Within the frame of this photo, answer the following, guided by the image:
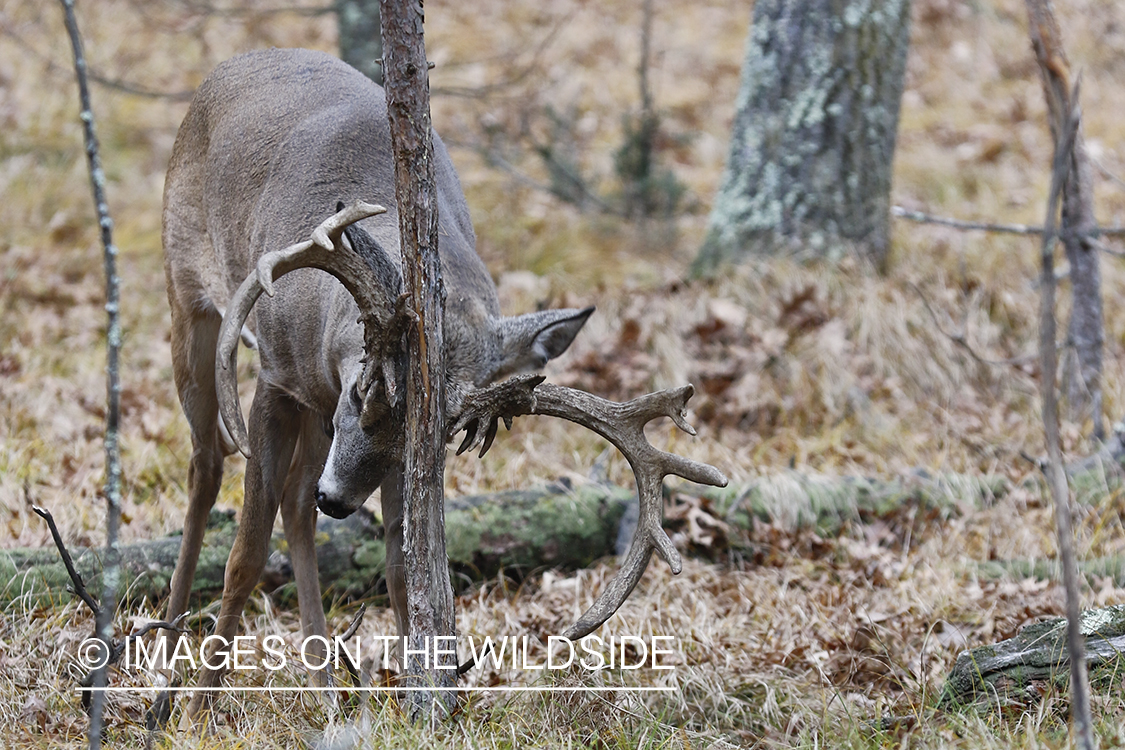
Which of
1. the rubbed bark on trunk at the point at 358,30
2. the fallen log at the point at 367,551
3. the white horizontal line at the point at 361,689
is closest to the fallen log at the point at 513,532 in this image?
the fallen log at the point at 367,551

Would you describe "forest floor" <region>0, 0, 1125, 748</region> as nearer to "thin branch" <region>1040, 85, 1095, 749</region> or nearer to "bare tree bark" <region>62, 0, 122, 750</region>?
"bare tree bark" <region>62, 0, 122, 750</region>

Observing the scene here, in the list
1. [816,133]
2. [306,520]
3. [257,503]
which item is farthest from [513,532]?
[816,133]

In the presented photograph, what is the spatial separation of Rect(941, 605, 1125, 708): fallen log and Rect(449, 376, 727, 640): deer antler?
0.99 metres

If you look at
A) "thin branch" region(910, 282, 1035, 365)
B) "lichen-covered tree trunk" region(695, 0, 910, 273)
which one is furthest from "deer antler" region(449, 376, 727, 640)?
"lichen-covered tree trunk" region(695, 0, 910, 273)

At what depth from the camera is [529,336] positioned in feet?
10.2

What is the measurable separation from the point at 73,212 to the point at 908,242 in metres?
5.68

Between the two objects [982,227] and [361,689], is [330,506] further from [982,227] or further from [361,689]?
[982,227]

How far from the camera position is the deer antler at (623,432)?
2.80m

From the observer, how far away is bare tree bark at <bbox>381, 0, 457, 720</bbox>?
2754 mm

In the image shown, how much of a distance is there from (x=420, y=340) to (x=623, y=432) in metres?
0.58

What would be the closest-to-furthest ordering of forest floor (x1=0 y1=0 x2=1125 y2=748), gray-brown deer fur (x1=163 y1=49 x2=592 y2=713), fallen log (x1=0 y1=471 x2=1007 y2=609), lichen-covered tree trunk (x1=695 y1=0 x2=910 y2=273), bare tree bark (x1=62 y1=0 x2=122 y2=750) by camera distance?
1. bare tree bark (x1=62 y1=0 x2=122 y2=750)
2. gray-brown deer fur (x1=163 y1=49 x2=592 y2=713)
3. forest floor (x1=0 y1=0 x2=1125 y2=748)
4. fallen log (x1=0 y1=471 x2=1007 y2=609)
5. lichen-covered tree trunk (x1=695 y1=0 x2=910 y2=273)

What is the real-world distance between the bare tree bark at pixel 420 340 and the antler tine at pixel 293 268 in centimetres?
10

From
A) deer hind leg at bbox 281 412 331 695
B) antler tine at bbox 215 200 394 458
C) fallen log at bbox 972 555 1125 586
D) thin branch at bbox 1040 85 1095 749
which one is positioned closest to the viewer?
thin branch at bbox 1040 85 1095 749

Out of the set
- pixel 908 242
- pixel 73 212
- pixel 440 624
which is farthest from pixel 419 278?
pixel 73 212
